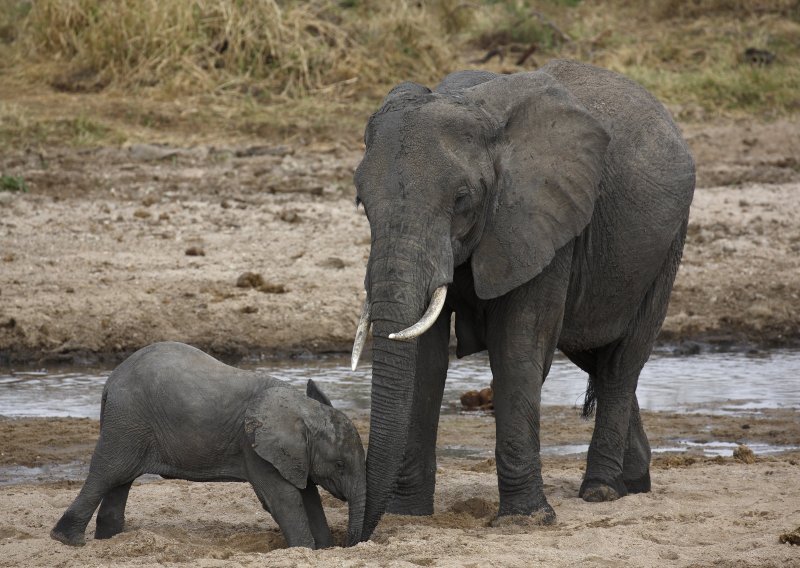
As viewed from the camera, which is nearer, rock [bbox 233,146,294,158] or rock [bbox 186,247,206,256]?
rock [bbox 186,247,206,256]

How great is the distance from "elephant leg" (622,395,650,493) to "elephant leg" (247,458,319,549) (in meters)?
1.84

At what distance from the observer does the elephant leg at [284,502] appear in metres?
5.25

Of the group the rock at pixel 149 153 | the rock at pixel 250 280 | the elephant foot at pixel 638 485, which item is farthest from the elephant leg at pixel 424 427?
the rock at pixel 149 153

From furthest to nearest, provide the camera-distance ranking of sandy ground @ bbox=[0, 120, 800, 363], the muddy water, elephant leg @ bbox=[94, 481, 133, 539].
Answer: sandy ground @ bbox=[0, 120, 800, 363]
the muddy water
elephant leg @ bbox=[94, 481, 133, 539]

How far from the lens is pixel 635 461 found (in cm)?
660

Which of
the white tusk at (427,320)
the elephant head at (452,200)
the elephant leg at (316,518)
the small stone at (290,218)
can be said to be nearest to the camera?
the white tusk at (427,320)

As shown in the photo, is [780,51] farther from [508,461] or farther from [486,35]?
[508,461]

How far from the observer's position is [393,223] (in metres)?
5.04

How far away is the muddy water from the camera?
27.1 ft

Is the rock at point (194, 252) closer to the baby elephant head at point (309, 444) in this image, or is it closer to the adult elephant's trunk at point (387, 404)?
the baby elephant head at point (309, 444)

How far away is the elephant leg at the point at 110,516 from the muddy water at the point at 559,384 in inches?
96.8

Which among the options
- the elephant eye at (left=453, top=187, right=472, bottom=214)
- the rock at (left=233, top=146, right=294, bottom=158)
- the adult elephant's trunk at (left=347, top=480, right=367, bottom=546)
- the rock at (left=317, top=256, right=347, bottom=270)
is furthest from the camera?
the rock at (left=233, top=146, right=294, bottom=158)

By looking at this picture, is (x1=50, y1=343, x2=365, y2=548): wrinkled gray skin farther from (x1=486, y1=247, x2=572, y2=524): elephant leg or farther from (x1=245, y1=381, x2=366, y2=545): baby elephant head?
(x1=486, y1=247, x2=572, y2=524): elephant leg

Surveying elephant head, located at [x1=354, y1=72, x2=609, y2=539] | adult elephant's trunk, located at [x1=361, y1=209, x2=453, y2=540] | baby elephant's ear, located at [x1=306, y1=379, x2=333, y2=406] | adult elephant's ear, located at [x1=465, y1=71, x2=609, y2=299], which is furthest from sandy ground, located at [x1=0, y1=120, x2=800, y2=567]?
adult elephant's ear, located at [x1=465, y1=71, x2=609, y2=299]
